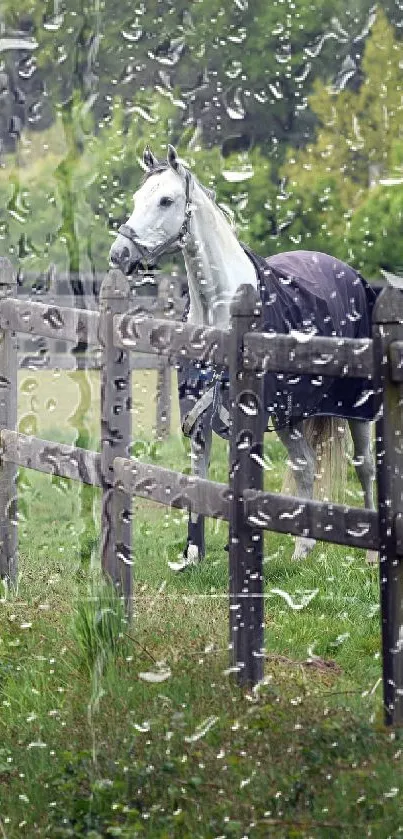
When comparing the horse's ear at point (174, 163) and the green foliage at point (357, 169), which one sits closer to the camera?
the horse's ear at point (174, 163)

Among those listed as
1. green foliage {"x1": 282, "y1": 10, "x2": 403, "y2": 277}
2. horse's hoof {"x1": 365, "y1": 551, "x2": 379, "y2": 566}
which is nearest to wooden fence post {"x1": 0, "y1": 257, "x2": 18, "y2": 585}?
horse's hoof {"x1": 365, "y1": 551, "x2": 379, "y2": 566}

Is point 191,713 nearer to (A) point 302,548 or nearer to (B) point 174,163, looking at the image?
(A) point 302,548

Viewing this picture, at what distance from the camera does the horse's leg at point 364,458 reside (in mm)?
7305

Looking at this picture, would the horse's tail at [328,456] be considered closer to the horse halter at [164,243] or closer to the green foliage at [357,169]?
the horse halter at [164,243]

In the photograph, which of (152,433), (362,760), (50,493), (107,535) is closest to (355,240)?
(152,433)

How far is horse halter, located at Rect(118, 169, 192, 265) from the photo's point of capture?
5906 mm

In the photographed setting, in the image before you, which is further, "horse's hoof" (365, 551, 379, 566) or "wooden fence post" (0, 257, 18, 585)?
"horse's hoof" (365, 551, 379, 566)

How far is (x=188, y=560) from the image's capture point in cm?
672

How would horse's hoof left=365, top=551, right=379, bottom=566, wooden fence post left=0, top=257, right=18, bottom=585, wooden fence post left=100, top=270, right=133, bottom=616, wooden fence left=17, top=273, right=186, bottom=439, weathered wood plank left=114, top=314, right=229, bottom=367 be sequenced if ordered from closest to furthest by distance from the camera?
weathered wood plank left=114, top=314, right=229, bottom=367 → wooden fence post left=100, top=270, right=133, bottom=616 → wooden fence post left=0, top=257, right=18, bottom=585 → horse's hoof left=365, top=551, right=379, bottom=566 → wooden fence left=17, top=273, right=186, bottom=439

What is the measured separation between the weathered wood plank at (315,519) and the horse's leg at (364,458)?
2.81 metres

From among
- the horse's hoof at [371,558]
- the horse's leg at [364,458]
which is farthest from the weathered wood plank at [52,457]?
the horse's leg at [364,458]

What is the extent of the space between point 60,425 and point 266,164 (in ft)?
10.3

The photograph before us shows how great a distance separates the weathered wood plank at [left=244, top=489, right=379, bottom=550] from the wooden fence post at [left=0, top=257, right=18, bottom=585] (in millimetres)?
2279

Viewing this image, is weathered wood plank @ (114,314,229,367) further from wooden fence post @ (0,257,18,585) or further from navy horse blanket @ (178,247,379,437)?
wooden fence post @ (0,257,18,585)
